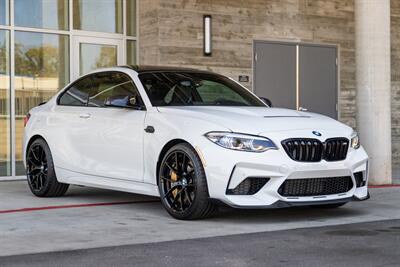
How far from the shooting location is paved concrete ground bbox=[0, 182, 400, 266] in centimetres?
596

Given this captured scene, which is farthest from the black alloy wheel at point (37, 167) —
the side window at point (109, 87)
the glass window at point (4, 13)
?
the glass window at point (4, 13)

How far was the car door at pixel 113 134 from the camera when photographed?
7539mm

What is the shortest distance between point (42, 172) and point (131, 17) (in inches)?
184

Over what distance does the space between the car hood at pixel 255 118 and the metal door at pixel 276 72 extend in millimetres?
5865

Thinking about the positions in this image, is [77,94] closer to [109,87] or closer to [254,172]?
[109,87]

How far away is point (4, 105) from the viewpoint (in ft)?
37.7

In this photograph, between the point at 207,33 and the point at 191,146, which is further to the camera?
the point at 207,33

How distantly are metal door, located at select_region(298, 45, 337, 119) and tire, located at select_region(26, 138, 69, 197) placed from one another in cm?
639

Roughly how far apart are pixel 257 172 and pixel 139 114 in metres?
1.62

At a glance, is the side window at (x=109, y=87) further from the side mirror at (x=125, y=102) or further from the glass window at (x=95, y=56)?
the glass window at (x=95, y=56)

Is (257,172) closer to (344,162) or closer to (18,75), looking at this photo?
(344,162)

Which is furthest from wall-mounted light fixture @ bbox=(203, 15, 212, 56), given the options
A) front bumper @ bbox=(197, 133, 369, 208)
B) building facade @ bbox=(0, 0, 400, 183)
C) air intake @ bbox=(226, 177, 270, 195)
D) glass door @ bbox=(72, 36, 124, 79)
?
air intake @ bbox=(226, 177, 270, 195)

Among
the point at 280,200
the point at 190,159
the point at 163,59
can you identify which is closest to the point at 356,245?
the point at 280,200

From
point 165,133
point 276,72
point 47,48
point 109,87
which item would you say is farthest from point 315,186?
point 276,72
